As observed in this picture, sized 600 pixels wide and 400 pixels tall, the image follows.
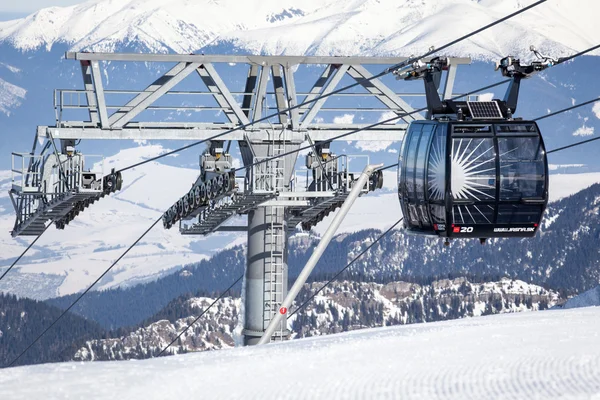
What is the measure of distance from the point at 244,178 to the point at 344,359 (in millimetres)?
22626

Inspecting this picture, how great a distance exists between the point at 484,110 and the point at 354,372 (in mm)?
11446

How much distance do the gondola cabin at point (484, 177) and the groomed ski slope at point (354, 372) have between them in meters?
6.50

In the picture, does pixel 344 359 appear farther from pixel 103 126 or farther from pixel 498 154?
pixel 103 126

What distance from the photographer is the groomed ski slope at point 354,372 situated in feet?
46.5

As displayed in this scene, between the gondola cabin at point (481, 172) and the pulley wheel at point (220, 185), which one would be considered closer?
the gondola cabin at point (481, 172)

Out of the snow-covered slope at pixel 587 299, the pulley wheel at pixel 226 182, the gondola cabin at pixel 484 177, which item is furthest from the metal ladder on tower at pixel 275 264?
the gondola cabin at pixel 484 177

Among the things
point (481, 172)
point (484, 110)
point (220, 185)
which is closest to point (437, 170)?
point (481, 172)

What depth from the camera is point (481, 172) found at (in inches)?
973

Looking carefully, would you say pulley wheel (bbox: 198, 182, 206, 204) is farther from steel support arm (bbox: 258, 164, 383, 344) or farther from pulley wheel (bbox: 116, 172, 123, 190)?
steel support arm (bbox: 258, 164, 383, 344)

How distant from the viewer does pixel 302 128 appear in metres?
39.2

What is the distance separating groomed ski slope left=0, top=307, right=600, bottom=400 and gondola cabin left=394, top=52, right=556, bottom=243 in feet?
21.4

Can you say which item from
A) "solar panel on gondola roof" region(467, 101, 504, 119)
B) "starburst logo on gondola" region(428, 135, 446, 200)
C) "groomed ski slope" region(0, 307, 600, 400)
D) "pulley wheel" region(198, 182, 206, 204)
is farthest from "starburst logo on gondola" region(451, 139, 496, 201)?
"pulley wheel" region(198, 182, 206, 204)

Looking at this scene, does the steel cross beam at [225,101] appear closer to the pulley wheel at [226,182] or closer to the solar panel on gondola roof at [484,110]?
the pulley wheel at [226,182]

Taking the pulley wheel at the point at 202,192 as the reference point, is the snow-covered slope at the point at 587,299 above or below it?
below
